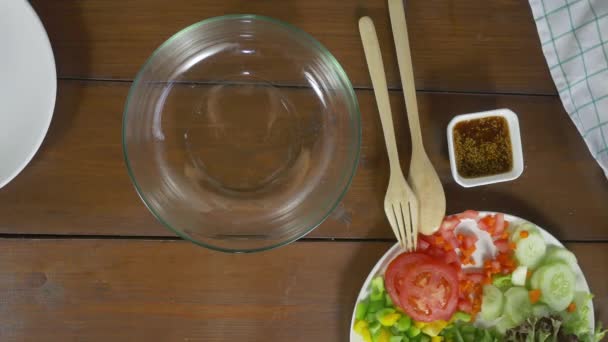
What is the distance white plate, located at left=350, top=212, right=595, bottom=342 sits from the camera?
1.06 meters

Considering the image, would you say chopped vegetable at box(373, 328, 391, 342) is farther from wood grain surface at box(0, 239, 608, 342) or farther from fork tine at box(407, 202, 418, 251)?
fork tine at box(407, 202, 418, 251)

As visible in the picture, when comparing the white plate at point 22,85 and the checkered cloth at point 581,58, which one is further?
the checkered cloth at point 581,58

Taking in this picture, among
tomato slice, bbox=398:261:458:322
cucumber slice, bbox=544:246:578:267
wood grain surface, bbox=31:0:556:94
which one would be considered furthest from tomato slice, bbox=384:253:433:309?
wood grain surface, bbox=31:0:556:94

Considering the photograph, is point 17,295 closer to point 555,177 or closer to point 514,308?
point 514,308

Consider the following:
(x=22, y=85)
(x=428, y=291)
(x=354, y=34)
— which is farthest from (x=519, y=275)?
(x=22, y=85)

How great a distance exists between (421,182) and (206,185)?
423 millimetres

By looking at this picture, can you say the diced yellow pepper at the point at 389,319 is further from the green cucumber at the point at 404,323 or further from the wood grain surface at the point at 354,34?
the wood grain surface at the point at 354,34

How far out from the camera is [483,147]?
1090mm

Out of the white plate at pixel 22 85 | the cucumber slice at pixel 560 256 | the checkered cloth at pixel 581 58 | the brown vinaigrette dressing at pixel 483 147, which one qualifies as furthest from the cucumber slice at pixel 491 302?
the white plate at pixel 22 85

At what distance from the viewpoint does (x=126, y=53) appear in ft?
3.53

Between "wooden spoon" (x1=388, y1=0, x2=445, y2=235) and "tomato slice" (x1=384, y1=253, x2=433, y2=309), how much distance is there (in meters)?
0.06

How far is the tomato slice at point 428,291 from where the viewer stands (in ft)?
3.41

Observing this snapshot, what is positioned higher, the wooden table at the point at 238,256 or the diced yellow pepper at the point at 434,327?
the wooden table at the point at 238,256

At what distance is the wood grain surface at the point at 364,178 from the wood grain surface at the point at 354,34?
0.03 metres
